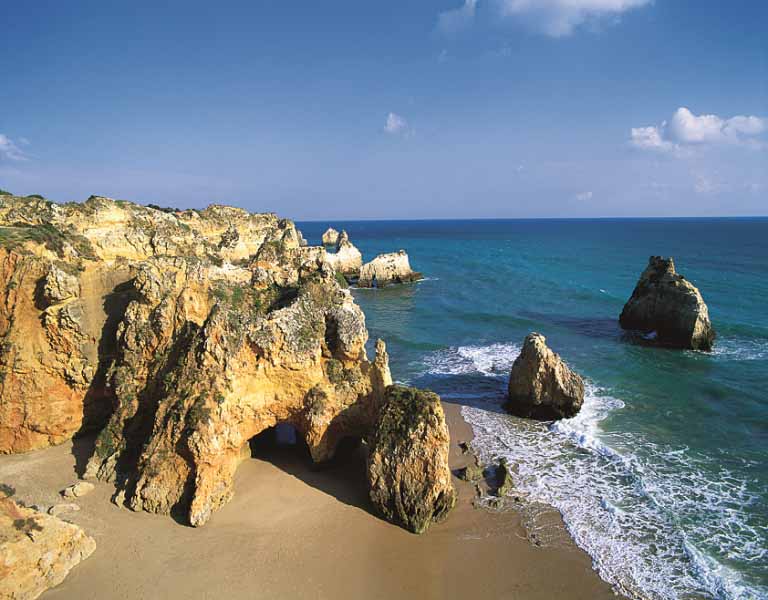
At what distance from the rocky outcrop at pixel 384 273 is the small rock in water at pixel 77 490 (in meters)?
48.5

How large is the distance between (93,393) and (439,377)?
59.5ft

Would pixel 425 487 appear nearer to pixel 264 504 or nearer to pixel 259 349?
pixel 264 504

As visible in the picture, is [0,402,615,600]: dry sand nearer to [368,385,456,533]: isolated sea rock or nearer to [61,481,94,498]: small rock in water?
[61,481,94,498]: small rock in water

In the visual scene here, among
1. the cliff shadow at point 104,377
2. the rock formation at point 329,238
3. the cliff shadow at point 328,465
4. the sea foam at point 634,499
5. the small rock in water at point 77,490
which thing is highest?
the rock formation at point 329,238

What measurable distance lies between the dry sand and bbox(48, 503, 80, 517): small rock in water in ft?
0.86

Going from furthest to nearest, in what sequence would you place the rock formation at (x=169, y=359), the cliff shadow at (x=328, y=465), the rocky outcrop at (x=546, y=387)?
the rocky outcrop at (x=546, y=387) < the cliff shadow at (x=328, y=465) < the rock formation at (x=169, y=359)

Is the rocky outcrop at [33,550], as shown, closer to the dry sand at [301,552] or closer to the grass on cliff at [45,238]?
the dry sand at [301,552]

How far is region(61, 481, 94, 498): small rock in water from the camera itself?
559 inches

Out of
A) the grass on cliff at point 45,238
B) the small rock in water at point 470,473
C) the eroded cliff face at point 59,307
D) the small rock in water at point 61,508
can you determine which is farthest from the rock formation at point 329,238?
the small rock in water at point 61,508

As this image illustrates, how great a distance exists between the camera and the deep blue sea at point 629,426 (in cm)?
1373

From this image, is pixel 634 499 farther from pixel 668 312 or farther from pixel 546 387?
pixel 668 312

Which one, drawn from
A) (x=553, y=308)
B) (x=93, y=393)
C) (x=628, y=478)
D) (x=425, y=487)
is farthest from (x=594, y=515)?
(x=553, y=308)

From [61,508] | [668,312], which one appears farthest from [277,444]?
[668,312]

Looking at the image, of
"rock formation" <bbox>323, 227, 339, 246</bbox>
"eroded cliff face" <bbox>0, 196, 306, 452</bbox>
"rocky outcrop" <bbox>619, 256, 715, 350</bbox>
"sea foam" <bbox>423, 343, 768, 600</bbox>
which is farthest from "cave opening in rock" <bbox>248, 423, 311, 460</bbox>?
"rock formation" <bbox>323, 227, 339, 246</bbox>
